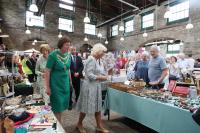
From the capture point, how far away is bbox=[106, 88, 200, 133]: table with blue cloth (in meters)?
2.14

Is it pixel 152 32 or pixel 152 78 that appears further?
pixel 152 32

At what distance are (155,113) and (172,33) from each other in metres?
7.54

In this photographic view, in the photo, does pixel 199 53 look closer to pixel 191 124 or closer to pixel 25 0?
pixel 191 124

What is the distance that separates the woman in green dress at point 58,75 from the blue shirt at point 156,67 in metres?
1.69

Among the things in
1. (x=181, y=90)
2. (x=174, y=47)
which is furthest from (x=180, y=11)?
(x=181, y=90)

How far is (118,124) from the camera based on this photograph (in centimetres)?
371

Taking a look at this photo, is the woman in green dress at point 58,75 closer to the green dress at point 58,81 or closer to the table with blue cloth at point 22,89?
the green dress at point 58,81

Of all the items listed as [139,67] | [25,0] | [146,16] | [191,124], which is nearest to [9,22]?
[25,0]

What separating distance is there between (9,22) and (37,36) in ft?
6.03

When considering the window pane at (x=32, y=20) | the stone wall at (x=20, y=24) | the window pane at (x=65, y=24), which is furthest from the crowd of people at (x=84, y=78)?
the window pane at (x=65, y=24)

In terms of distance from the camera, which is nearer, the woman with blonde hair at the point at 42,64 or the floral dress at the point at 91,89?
the floral dress at the point at 91,89

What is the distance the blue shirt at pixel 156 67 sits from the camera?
130 inches

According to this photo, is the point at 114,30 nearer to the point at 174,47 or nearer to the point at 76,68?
the point at 174,47

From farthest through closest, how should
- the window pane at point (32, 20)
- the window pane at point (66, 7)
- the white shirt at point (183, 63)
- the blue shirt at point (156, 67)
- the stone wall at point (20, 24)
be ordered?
the window pane at point (66, 7) < the window pane at point (32, 20) < the stone wall at point (20, 24) < the white shirt at point (183, 63) < the blue shirt at point (156, 67)
